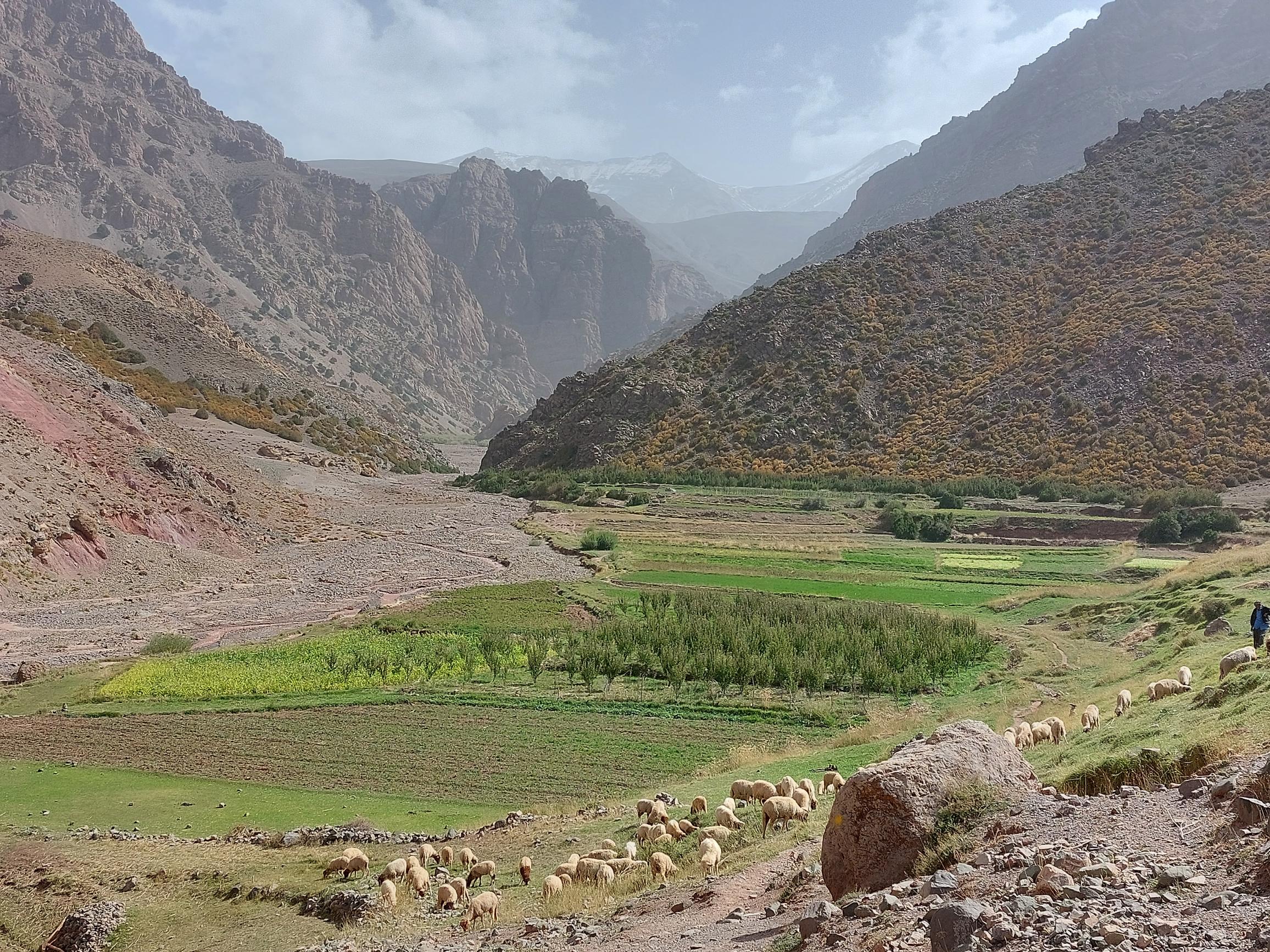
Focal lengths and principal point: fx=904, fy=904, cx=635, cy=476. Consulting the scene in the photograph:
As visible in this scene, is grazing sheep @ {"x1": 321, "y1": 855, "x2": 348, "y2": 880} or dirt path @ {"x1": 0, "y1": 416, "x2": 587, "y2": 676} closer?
grazing sheep @ {"x1": 321, "y1": 855, "x2": 348, "y2": 880}

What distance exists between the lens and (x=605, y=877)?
1090 cm

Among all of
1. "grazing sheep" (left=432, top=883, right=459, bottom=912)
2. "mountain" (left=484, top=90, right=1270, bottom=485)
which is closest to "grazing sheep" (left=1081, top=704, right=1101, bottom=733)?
"grazing sheep" (left=432, top=883, right=459, bottom=912)

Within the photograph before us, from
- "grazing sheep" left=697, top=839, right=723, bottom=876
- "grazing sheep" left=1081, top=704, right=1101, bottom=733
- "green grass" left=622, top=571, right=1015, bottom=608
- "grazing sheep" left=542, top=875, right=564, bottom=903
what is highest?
"grazing sheep" left=1081, top=704, right=1101, bottom=733

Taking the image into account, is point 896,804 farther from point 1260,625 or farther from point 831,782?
point 1260,625

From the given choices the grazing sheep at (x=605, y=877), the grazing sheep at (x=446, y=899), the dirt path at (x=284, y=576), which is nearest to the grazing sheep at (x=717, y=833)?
the grazing sheep at (x=605, y=877)

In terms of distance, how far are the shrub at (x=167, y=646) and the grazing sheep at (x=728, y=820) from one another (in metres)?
21.1

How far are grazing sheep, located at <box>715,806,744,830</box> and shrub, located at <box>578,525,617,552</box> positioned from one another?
3887 cm

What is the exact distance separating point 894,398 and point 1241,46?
16835 cm

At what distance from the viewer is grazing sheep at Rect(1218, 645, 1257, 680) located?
44.8 ft

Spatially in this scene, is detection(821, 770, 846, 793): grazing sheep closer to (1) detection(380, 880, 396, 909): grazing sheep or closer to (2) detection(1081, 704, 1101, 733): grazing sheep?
(2) detection(1081, 704, 1101, 733): grazing sheep

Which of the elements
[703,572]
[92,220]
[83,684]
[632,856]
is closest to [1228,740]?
[632,856]

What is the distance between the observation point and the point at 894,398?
8425 cm

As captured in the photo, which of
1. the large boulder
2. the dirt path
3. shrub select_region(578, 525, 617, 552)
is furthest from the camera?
shrub select_region(578, 525, 617, 552)

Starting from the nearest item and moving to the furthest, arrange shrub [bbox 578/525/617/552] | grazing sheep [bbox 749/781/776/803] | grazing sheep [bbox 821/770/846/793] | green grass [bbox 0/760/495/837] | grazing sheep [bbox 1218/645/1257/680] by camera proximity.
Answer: grazing sheep [bbox 749/781/776/803]
grazing sheep [bbox 1218/645/1257/680]
grazing sheep [bbox 821/770/846/793]
green grass [bbox 0/760/495/837]
shrub [bbox 578/525/617/552]
